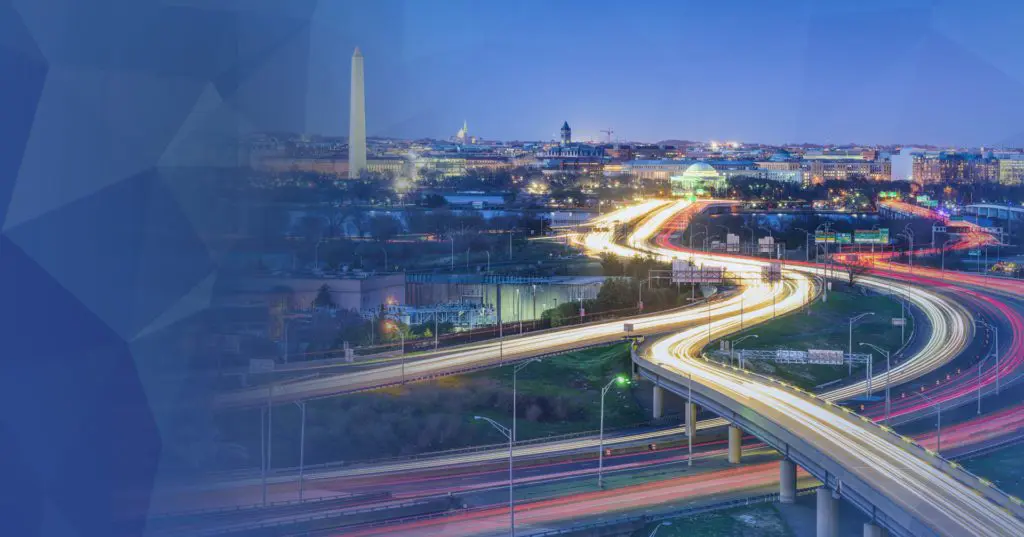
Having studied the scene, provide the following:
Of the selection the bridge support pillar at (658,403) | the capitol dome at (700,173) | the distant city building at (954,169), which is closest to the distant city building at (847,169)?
the distant city building at (954,169)

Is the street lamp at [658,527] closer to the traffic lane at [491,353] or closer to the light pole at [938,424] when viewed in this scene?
the traffic lane at [491,353]

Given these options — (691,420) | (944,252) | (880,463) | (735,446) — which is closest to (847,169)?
(944,252)

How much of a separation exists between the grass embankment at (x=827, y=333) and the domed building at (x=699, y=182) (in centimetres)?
3457

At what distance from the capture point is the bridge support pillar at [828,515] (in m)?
7.91

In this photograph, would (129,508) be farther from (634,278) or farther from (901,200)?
(901,200)

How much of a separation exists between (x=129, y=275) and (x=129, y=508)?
98 centimetres

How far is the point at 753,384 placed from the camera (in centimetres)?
1185

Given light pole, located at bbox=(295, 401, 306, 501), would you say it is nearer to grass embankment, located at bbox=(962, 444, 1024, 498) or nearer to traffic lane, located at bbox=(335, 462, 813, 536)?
traffic lane, located at bbox=(335, 462, 813, 536)

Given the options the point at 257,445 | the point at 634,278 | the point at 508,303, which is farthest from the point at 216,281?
the point at 634,278

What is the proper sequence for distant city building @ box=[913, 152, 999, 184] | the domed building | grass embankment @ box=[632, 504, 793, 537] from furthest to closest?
distant city building @ box=[913, 152, 999, 184]
the domed building
grass embankment @ box=[632, 504, 793, 537]

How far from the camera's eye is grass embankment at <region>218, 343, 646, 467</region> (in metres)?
9.88

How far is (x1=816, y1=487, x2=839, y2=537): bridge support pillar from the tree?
744 cm

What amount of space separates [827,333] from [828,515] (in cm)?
938

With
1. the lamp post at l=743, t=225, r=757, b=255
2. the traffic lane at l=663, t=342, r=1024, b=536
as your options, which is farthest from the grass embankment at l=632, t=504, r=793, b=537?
the lamp post at l=743, t=225, r=757, b=255
